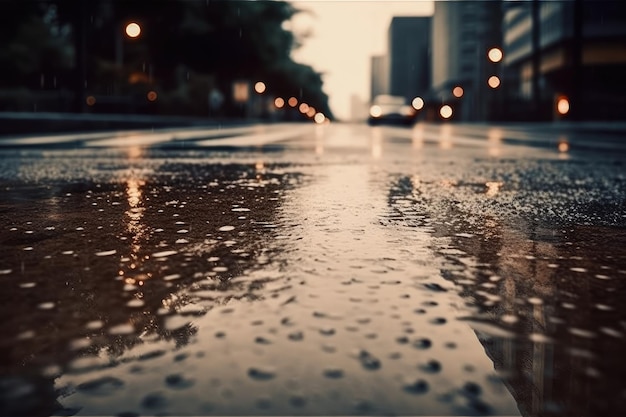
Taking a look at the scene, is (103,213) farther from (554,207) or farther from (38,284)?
(554,207)

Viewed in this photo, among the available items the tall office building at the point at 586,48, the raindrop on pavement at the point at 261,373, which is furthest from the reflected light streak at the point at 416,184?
the tall office building at the point at 586,48

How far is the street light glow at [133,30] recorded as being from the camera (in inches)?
1120

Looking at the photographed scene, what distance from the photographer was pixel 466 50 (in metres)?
121

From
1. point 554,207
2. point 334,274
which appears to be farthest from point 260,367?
point 554,207

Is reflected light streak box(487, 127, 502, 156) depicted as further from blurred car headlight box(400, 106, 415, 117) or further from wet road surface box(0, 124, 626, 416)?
blurred car headlight box(400, 106, 415, 117)

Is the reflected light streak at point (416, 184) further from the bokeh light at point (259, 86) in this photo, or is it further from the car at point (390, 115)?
the bokeh light at point (259, 86)

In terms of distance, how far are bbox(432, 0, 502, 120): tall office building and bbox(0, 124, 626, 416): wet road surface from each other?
86139mm

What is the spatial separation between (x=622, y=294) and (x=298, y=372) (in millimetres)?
1313

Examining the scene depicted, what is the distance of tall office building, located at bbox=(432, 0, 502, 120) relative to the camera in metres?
96.7

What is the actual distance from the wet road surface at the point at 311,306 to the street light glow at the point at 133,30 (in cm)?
2375

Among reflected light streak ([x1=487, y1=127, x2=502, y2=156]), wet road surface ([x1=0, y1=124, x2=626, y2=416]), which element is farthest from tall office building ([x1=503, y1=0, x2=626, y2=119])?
wet road surface ([x1=0, y1=124, x2=626, y2=416])

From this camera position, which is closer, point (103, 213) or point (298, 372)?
point (298, 372)

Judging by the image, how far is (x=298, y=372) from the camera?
175cm

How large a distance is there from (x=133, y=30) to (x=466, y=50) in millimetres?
97198
